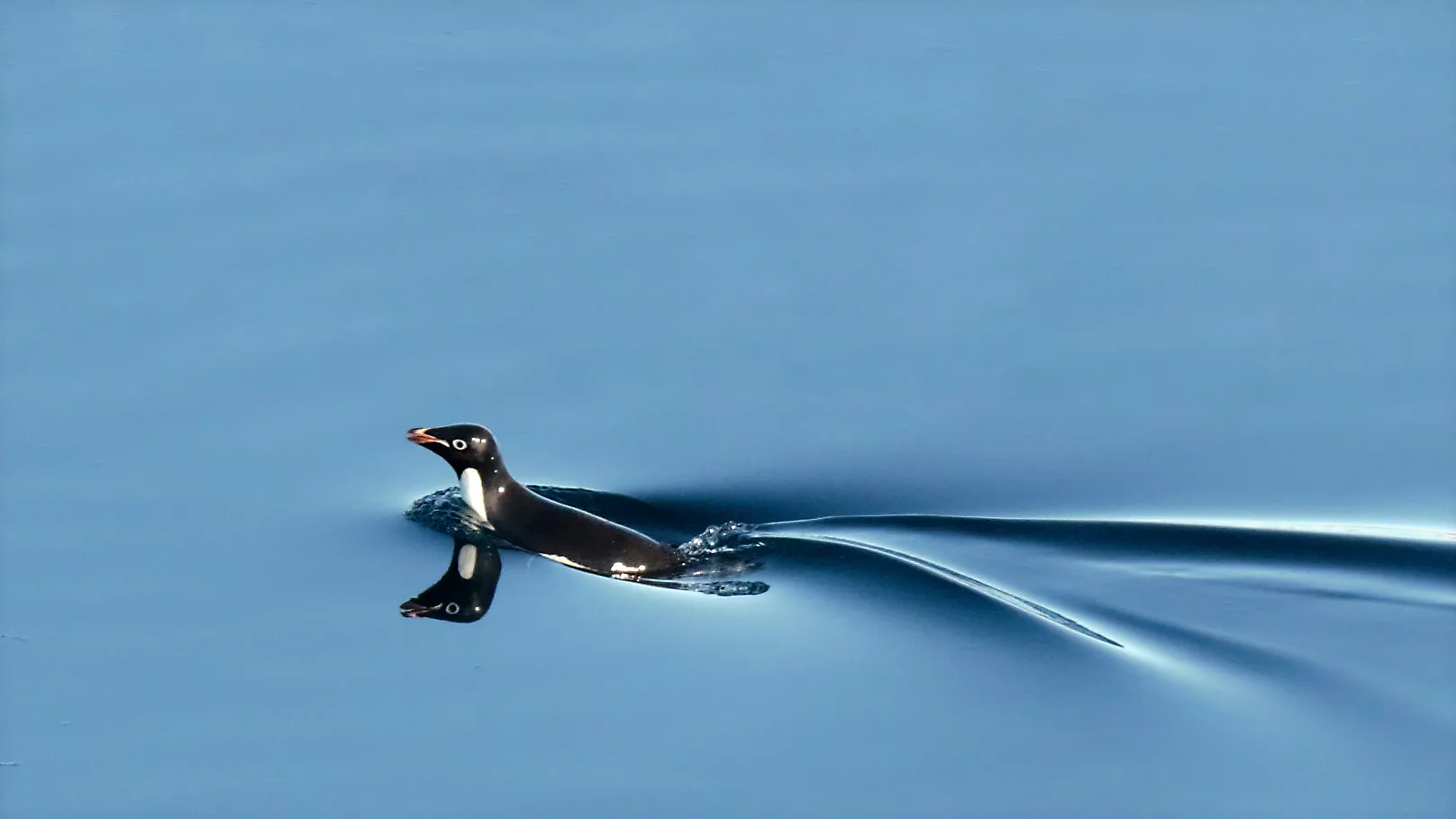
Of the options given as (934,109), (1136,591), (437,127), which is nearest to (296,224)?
(437,127)

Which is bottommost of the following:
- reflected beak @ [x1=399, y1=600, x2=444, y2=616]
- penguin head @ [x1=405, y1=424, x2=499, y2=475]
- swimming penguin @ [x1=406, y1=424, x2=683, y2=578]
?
reflected beak @ [x1=399, y1=600, x2=444, y2=616]

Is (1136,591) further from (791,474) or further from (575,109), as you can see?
(575,109)

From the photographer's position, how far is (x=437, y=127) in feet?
78.9

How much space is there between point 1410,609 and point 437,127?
14668 millimetres

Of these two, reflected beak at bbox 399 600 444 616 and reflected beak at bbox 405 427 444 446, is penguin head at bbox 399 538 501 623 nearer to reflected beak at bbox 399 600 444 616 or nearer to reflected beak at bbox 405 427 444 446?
reflected beak at bbox 399 600 444 616

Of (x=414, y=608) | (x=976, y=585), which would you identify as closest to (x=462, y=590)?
(x=414, y=608)

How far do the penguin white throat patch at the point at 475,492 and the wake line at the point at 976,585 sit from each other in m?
2.82

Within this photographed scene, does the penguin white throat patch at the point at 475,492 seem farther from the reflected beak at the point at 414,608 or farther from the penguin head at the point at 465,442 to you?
the reflected beak at the point at 414,608

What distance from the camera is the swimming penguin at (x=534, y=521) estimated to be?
16266 millimetres

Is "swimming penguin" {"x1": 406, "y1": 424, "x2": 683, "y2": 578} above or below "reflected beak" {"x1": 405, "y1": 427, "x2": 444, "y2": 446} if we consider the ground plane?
below

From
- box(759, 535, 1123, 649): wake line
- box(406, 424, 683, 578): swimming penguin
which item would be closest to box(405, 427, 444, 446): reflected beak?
box(406, 424, 683, 578): swimming penguin

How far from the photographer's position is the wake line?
613 inches

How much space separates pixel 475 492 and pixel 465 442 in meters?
0.55

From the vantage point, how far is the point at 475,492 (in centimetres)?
1698
